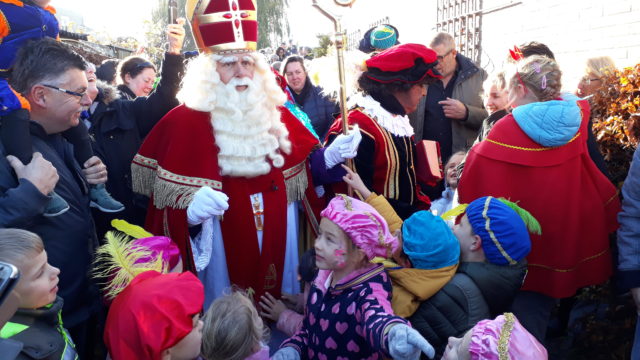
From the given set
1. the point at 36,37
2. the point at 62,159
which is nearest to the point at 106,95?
the point at 36,37

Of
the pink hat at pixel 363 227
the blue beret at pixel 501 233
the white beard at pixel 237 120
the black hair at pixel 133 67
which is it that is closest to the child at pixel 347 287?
the pink hat at pixel 363 227

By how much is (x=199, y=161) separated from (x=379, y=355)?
1.41 metres

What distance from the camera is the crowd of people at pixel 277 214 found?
1924mm

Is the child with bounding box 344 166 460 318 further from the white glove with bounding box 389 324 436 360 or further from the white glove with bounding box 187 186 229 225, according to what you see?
the white glove with bounding box 187 186 229 225

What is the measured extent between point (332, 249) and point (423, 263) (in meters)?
0.43

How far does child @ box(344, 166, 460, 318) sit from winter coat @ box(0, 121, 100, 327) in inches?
58.8

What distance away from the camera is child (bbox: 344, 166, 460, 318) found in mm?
2330

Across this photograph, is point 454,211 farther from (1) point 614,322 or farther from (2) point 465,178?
(1) point 614,322

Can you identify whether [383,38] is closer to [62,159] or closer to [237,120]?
[237,120]

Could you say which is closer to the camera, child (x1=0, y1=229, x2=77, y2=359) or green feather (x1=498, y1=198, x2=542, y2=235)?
Result: child (x1=0, y1=229, x2=77, y2=359)

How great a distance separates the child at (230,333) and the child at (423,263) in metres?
0.67

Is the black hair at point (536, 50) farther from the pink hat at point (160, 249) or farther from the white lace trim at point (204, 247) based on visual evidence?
the pink hat at point (160, 249)

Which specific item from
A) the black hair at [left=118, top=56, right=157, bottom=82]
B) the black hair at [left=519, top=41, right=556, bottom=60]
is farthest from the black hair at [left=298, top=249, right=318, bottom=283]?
the black hair at [left=118, top=56, right=157, bottom=82]

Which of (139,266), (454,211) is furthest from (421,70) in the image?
(139,266)
